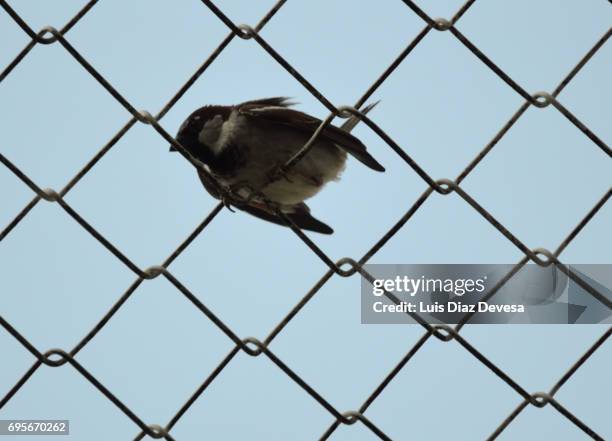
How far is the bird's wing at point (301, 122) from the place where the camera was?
238 centimetres

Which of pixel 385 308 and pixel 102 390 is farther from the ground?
pixel 385 308

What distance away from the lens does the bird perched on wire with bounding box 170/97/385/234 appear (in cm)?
300

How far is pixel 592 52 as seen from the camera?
1.66 m

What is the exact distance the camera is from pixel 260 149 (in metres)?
3.06

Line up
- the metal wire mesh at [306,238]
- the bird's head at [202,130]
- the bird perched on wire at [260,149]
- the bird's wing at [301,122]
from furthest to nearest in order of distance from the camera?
the bird's head at [202,130] < the bird perched on wire at [260,149] < the bird's wing at [301,122] < the metal wire mesh at [306,238]

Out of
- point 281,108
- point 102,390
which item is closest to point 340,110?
point 102,390

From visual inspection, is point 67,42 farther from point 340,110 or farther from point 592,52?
point 592,52

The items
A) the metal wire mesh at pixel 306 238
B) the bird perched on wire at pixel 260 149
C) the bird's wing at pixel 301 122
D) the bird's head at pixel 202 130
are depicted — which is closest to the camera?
the metal wire mesh at pixel 306 238

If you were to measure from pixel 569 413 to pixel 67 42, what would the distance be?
4.03 feet
